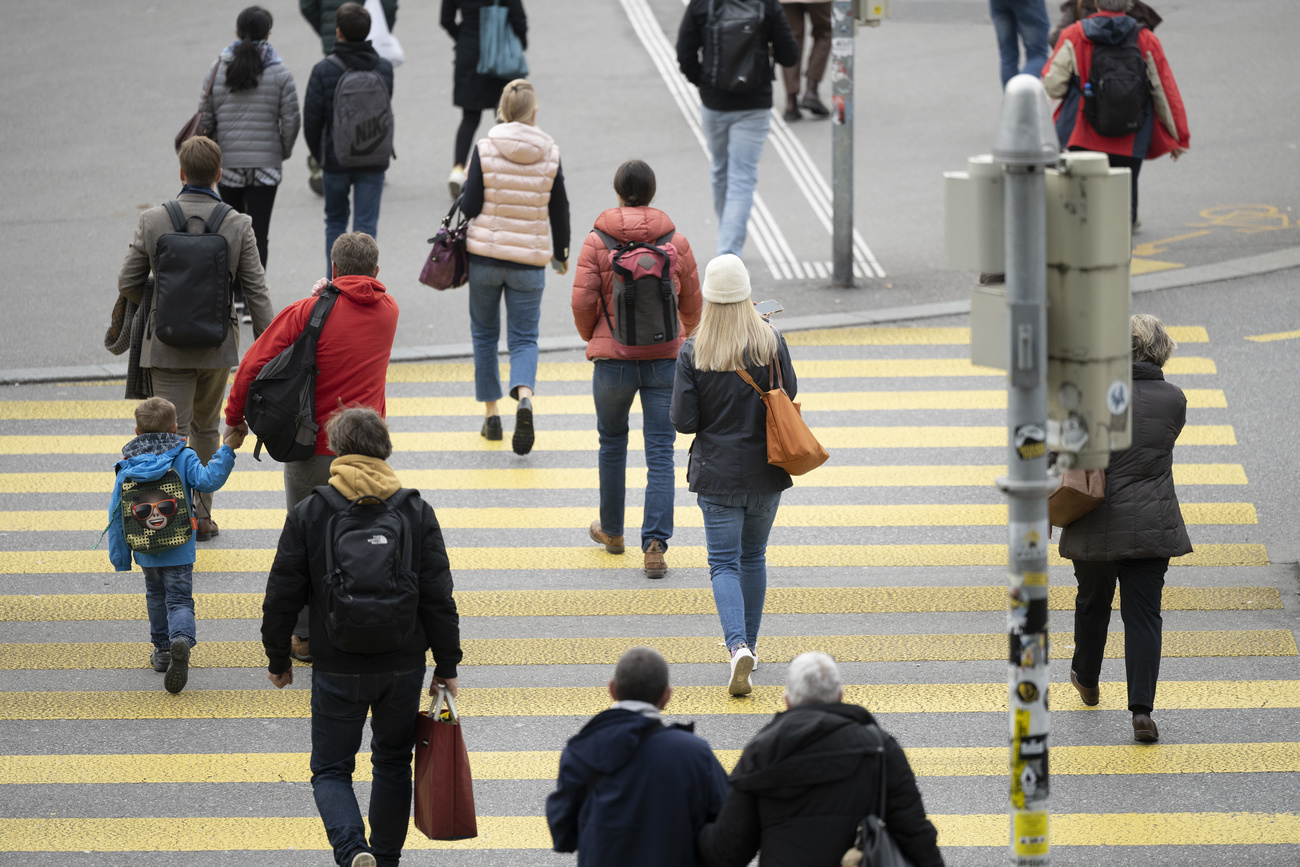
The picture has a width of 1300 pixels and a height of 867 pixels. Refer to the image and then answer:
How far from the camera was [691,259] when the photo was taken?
8.34m

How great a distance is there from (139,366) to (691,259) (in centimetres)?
298

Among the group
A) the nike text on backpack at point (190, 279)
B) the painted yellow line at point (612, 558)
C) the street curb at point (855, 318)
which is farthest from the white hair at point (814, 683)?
the street curb at point (855, 318)

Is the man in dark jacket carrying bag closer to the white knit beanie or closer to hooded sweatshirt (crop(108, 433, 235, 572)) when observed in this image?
hooded sweatshirt (crop(108, 433, 235, 572))

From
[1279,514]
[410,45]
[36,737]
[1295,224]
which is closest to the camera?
[36,737]

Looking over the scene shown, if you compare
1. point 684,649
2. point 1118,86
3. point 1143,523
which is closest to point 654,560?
point 684,649

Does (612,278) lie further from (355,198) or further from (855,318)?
(855,318)

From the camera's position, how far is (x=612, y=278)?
8.20 meters

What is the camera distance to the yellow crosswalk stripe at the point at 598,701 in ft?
23.3

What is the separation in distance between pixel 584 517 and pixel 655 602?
1.23m

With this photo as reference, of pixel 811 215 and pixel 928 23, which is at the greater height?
pixel 928 23

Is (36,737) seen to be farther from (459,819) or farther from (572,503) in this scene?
(572,503)

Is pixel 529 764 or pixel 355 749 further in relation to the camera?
pixel 529 764

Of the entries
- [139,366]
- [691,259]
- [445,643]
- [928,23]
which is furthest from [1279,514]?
[928,23]

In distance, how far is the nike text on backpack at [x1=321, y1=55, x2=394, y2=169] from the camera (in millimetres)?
11219
